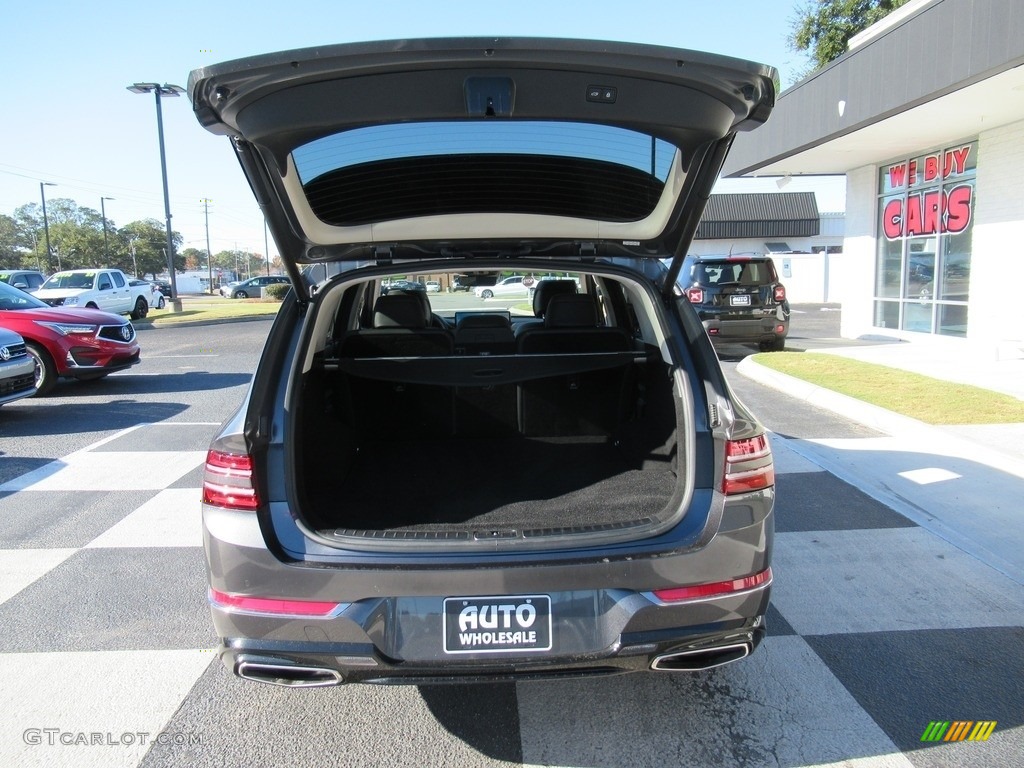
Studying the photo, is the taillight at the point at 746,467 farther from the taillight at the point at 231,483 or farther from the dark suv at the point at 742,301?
the dark suv at the point at 742,301

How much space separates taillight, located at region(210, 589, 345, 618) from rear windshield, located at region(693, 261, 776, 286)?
11264 mm

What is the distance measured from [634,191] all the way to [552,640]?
1.70 m

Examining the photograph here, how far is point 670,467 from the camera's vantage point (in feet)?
11.1

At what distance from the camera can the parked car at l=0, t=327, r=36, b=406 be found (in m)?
7.32

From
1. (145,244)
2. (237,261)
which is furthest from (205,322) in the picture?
(237,261)

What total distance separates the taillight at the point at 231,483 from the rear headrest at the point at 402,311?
2463 millimetres

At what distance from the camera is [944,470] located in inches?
219

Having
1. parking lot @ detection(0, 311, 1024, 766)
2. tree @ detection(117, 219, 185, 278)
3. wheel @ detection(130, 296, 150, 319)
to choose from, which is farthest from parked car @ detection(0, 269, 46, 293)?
tree @ detection(117, 219, 185, 278)

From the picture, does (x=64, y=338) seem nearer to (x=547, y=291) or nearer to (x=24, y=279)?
(x=547, y=291)

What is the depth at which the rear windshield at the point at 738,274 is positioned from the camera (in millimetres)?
12594

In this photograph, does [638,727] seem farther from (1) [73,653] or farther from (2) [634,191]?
(1) [73,653]

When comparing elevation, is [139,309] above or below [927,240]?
below

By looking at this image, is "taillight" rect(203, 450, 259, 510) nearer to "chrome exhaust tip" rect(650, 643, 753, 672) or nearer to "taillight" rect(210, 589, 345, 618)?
"taillight" rect(210, 589, 345, 618)

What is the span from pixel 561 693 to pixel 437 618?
2.76 feet
